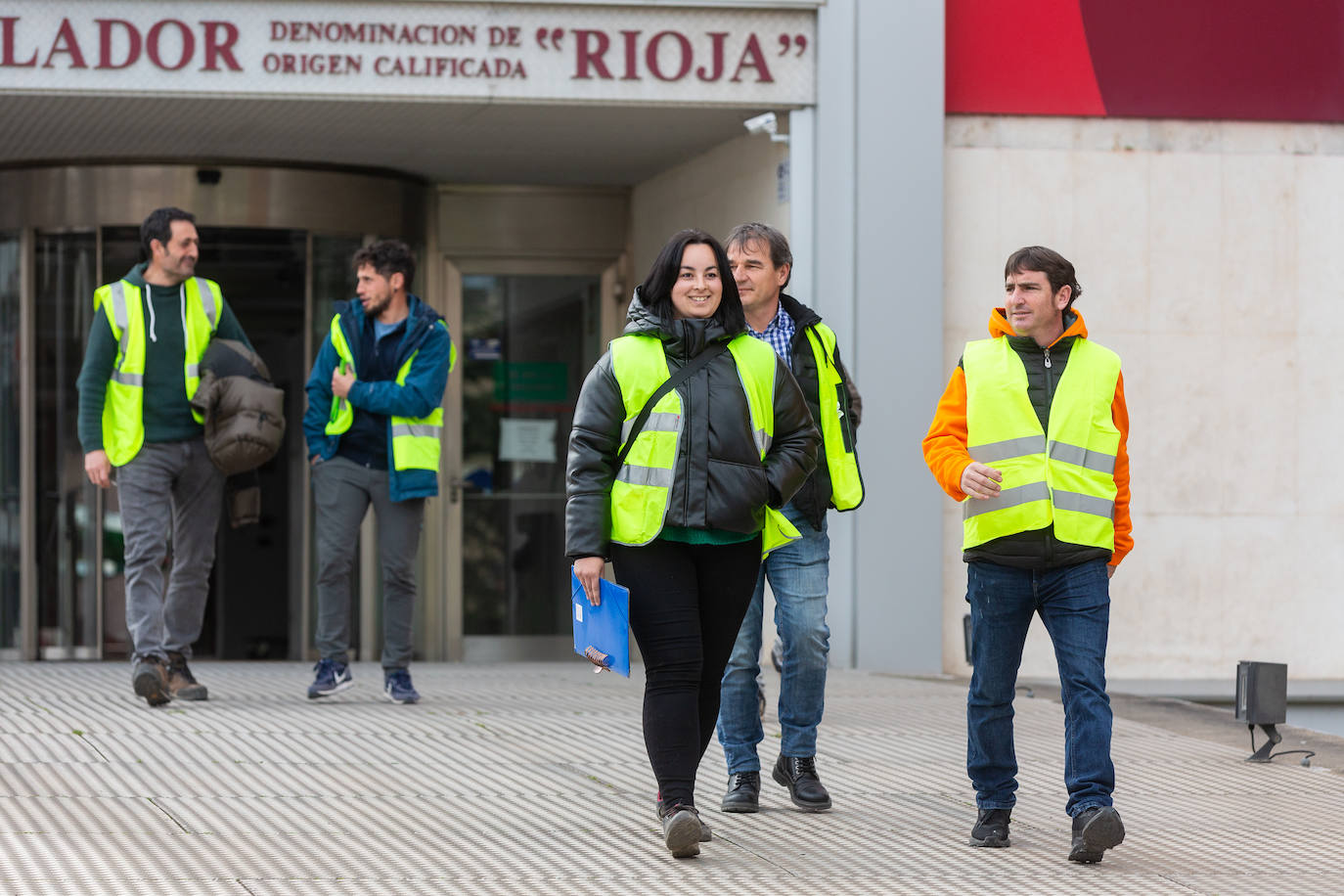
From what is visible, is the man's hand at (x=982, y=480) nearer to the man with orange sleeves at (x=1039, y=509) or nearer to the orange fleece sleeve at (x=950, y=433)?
the man with orange sleeves at (x=1039, y=509)

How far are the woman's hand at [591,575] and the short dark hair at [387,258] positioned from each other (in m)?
3.39

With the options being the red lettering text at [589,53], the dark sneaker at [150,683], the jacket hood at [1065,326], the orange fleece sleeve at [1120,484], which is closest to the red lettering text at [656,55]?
the red lettering text at [589,53]

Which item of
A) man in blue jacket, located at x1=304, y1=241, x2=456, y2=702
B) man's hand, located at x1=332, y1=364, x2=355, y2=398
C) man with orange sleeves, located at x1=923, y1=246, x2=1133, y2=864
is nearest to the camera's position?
man with orange sleeves, located at x1=923, y1=246, x2=1133, y2=864

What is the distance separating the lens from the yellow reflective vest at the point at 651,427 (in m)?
4.82

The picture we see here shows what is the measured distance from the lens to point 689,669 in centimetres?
487

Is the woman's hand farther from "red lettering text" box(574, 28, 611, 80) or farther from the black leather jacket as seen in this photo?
"red lettering text" box(574, 28, 611, 80)

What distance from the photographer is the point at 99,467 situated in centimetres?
744

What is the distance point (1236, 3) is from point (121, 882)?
8.09 meters

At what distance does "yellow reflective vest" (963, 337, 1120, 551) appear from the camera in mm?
4969

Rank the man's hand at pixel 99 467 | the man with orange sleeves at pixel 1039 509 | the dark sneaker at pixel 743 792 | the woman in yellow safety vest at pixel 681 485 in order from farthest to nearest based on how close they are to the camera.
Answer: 1. the man's hand at pixel 99 467
2. the dark sneaker at pixel 743 792
3. the man with orange sleeves at pixel 1039 509
4. the woman in yellow safety vest at pixel 681 485

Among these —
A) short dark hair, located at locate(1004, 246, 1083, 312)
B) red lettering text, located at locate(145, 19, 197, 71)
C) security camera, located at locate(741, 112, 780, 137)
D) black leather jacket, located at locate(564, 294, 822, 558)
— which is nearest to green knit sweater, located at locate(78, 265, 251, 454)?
red lettering text, located at locate(145, 19, 197, 71)

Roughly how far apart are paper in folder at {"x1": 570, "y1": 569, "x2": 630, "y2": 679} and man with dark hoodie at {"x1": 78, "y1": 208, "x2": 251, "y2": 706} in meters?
3.23

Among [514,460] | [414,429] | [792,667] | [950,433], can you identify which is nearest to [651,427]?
[950,433]

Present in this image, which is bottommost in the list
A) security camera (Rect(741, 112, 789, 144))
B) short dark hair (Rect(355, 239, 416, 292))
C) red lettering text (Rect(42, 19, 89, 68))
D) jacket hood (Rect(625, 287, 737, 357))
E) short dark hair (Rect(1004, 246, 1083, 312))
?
jacket hood (Rect(625, 287, 737, 357))
